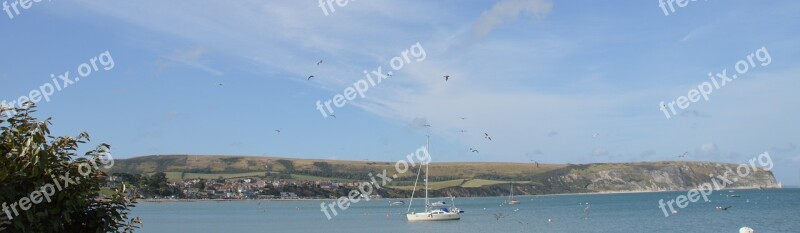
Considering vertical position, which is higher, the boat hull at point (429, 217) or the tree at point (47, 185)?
the boat hull at point (429, 217)

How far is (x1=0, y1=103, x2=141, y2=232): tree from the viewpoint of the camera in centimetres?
966

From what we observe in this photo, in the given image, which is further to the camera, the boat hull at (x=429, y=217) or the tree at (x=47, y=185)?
the boat hull at (x=429, y=217)

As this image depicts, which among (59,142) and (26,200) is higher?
(59,142)

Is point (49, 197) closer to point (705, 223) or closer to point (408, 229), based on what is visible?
point (408, 229)

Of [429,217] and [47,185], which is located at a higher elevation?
[429,217]

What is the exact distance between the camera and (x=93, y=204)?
11234mm

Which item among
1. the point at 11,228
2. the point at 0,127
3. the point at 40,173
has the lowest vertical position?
the point at 11,228

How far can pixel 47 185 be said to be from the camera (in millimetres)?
10102

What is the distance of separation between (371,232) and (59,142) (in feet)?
239

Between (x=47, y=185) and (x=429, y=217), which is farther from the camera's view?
(x=429, y=217)

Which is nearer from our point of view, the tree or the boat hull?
the tree

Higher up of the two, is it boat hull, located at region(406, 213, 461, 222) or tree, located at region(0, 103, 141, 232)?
boat hull, located at region(406, 213, 461, 222)

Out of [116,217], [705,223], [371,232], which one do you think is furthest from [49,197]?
[705,223]

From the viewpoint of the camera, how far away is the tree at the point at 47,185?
9664 millimetres
